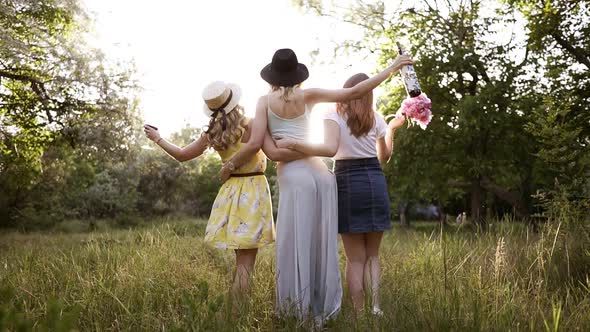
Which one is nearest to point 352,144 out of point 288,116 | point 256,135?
point 288,116

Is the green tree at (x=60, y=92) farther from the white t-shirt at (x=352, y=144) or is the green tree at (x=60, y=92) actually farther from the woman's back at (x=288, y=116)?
the white t-shirt at (x=352, y=144)

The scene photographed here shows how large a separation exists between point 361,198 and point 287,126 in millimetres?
830

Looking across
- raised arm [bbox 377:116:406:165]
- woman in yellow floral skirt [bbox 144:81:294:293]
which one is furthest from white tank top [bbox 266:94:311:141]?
raised arm [bbox 377:116:406:165]

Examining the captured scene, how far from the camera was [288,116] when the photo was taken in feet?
13.3

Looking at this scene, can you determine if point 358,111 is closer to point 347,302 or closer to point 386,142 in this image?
point 386,142

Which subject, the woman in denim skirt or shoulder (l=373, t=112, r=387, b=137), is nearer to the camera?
the woman in denim skirt

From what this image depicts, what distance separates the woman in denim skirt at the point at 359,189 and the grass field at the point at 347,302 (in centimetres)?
33

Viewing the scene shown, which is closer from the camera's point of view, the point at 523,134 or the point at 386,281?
the point at 386,281

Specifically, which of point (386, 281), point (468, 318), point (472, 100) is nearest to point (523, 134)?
point (472, 100)

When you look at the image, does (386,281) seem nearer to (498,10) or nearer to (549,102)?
(549,102)

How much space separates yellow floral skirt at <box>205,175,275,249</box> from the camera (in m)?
4.09

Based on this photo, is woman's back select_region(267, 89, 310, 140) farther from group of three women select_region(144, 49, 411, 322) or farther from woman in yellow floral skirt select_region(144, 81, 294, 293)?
woman in yellow floral skirt select_region(144, 81, 294, 293)

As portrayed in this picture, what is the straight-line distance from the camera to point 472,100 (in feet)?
42.3

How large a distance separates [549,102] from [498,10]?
8409mm
